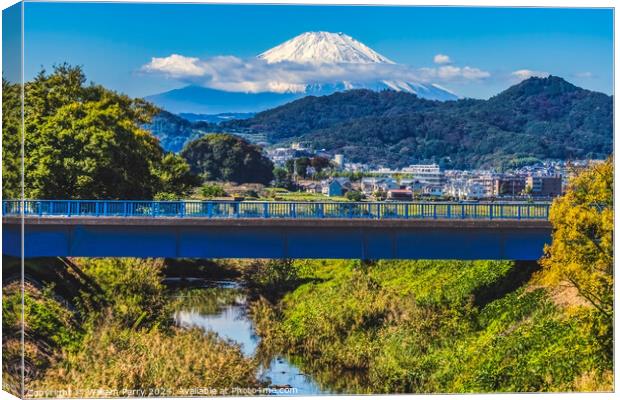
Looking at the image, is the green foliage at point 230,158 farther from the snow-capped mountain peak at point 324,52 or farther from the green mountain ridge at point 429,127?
the snow-capped mountain peak at point 324,52

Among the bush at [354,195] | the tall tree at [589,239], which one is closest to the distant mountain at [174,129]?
the bush at [354,195]

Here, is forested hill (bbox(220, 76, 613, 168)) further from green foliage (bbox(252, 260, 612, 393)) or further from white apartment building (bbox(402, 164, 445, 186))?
green foliage (bbox(252, 260, 612, 393))

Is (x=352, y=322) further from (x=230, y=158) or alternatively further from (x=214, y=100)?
(x=214, y=100)

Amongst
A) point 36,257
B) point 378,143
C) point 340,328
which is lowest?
point 340,328

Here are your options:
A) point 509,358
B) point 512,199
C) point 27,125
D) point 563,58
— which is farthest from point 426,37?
point 27,125

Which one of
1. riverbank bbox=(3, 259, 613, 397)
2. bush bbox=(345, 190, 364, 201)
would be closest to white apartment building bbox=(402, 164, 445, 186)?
bush bbox=(345, 190, 364, 201)

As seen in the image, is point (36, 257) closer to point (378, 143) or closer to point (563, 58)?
point (378, 143)

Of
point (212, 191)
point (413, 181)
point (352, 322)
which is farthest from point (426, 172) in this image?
point (212, 191)
